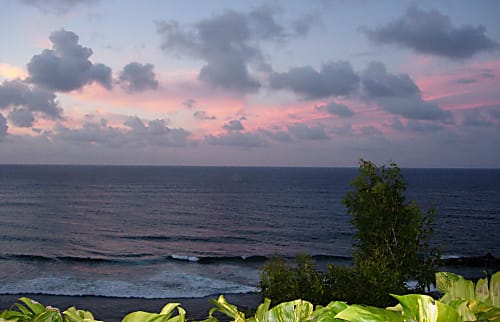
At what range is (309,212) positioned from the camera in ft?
273

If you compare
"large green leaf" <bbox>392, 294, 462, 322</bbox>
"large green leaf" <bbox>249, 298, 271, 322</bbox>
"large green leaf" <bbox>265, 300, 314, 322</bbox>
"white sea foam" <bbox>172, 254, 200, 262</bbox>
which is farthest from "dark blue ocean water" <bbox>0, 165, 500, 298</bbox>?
"large green leaf" <bbox>392, 294, 462, 322</bbox>

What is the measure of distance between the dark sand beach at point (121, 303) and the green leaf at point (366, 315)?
91.9 feet

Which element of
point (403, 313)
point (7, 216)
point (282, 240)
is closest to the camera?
point (403, 313)

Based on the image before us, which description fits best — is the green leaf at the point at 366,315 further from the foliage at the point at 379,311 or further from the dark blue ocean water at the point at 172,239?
the dark blue ocean water at the point at 172,239

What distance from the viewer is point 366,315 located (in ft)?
3.34

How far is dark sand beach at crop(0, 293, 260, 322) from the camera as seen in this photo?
94.7 feet

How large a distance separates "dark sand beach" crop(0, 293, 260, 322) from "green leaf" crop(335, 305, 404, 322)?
28.0m

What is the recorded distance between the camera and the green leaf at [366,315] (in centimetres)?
100

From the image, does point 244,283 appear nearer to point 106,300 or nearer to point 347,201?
point 106,300

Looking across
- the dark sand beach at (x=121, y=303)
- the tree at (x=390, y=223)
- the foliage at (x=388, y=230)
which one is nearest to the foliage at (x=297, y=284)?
the foliage at (x=388, y=230)

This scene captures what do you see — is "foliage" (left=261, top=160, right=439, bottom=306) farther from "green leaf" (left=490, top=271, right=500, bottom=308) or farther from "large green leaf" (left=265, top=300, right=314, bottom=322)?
"large green leaf" (left=265, top=300, right=314, bottom=322)

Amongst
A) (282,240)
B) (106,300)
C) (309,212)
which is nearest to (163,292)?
(106,300)

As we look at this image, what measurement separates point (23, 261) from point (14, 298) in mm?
13657

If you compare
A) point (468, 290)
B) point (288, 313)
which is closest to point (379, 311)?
point (288, 313)
